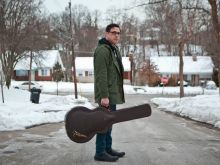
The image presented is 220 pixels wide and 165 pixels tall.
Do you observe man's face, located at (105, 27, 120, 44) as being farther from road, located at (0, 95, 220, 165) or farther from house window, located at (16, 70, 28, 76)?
house window, located at (16, 70, 28, 76)

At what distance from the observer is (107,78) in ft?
23.6

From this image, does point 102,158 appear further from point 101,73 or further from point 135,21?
point 135,21

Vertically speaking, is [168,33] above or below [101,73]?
above

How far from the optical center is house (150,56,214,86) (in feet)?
291

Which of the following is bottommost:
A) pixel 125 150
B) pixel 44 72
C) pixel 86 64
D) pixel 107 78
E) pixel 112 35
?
pixel 125 150

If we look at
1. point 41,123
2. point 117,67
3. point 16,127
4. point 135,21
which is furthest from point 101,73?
point 135,21

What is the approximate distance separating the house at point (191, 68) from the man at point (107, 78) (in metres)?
81.2

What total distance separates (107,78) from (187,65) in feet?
279

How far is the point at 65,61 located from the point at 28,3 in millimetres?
62779

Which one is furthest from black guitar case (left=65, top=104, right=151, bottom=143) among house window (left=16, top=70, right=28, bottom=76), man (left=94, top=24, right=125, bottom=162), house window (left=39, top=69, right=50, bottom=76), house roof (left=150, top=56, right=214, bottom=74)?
house window (left=39, top=69, right=50, bottom=76)

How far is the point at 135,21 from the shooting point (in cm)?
9919

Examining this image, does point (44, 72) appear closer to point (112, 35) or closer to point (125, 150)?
point (125, 150)

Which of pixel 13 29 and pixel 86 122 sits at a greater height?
pixel 13 29

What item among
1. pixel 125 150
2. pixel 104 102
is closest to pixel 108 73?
pixel 104 102
